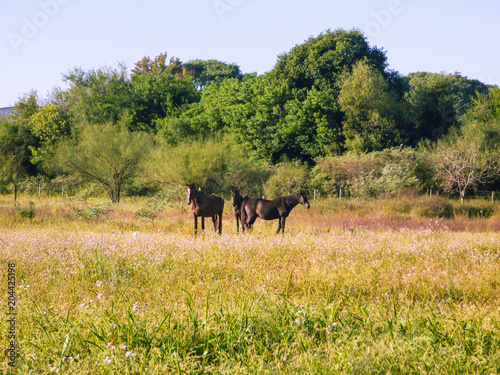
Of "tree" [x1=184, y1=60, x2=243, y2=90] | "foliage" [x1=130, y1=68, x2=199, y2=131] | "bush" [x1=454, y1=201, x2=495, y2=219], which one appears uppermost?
"tree" [x1=184, y1=60, x2=243, y2=90]

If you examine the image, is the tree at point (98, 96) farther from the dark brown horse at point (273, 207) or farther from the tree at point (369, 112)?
the dark brown horse at point (273, 207)

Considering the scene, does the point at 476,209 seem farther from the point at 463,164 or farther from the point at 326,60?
the point at 326,60

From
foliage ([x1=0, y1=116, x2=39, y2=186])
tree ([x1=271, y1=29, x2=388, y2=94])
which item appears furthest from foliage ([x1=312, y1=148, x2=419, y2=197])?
foliage ([x1=0, y1=116, x2=39, y2=186])

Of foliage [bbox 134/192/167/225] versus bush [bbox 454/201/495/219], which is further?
bush [bbox 454/201/495/219]

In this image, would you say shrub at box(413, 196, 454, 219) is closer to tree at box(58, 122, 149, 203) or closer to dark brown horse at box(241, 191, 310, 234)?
dark brown horse at box(241, 191, 310, 234)

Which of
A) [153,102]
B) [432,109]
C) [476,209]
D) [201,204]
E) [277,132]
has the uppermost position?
[153,102]

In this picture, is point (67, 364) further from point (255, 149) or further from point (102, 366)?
point (255, 149)

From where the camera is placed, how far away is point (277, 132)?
1539 inches

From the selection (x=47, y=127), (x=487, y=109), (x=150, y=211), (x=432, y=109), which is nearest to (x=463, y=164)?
(x=432, y=109)

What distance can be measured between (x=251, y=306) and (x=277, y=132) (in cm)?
3521

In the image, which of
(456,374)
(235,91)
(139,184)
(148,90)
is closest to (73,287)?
(456,374)

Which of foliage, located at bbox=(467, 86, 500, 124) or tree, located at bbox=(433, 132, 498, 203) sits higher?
foliage, located at bbox=(467, 86, 500, 124)

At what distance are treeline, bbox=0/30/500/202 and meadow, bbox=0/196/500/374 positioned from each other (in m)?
19.0

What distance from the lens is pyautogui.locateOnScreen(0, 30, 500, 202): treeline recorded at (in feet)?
105
